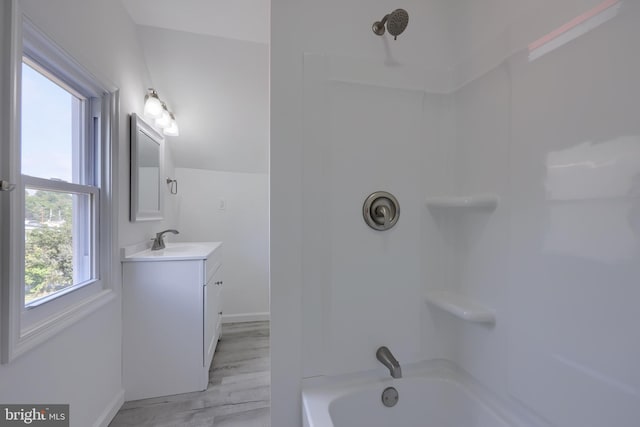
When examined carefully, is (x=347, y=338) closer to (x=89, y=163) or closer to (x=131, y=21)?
(x=89, y=163)

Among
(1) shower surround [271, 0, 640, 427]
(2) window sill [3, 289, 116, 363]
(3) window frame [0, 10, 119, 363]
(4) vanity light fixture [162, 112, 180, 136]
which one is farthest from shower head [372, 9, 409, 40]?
(4) vanity light fixture [162, 112, 180, 136]

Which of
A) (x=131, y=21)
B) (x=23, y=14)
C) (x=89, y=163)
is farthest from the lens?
(x=131, y=21)

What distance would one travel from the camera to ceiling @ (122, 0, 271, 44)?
1.67m

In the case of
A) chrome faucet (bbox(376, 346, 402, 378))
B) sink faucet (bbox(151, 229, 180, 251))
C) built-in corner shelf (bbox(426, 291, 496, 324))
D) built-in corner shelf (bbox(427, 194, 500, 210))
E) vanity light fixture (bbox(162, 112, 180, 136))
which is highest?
vanity light fixture (bbox(162, 112, 180, 136))

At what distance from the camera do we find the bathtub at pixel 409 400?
99cm

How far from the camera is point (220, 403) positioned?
5.27 feet

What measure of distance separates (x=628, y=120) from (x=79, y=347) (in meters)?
2.20

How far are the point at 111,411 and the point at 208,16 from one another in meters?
2.56

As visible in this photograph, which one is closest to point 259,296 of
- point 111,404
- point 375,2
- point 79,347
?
point 111,404

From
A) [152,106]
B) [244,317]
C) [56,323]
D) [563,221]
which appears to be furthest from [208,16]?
[244,317]

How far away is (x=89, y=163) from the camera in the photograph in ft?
4.78

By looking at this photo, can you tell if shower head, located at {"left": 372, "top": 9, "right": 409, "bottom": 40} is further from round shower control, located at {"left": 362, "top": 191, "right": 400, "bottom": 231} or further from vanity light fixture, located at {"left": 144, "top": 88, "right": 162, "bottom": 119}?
vanity light fixture, located at {"left": 144, "top": 88, "right": 162, "bottom": 119}

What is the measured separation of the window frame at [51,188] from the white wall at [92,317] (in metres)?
0.05

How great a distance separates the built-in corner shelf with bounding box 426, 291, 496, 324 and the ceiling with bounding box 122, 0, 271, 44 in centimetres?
200
